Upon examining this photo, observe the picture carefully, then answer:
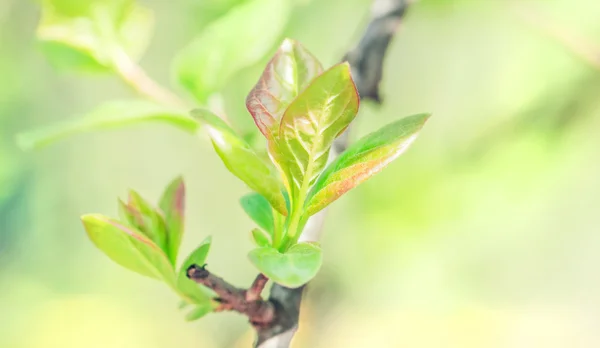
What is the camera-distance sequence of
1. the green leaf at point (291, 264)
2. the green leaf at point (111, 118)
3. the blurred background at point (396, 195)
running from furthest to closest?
1. the blurred background at point (396, 195)
2. the green leaf at point (111, 118)
3. the green leaf at point (291, 264)

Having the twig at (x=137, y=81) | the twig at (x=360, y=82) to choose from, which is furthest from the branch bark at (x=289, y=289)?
the twig at (x=137, y=81)

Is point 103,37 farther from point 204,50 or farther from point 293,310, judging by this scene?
point 293,310

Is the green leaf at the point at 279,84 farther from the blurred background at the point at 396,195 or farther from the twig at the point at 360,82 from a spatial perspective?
the blurred background at the point at 396,195

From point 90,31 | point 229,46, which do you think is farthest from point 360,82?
point 90,31

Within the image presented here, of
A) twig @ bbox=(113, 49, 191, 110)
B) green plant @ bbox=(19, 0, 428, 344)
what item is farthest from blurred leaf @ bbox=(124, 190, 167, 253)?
twig @ bbox=(113, 49, 191, 110)

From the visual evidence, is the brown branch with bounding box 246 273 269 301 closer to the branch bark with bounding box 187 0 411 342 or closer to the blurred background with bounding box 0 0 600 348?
the branch bark with bounding box 187 0 411 342

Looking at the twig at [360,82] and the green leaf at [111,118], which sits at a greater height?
the green leaf at [111,118]
